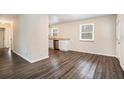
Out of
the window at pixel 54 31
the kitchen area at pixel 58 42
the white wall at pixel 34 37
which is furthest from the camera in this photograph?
the window at pixel 54 31

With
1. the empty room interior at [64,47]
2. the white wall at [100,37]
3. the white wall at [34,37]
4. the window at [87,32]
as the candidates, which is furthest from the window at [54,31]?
the white wall at [34,37]

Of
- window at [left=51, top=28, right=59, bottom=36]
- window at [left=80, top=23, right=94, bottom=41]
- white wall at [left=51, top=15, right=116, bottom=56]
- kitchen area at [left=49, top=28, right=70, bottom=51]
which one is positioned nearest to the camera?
white wall at [left=51, top=15, right=116, bottom=56]

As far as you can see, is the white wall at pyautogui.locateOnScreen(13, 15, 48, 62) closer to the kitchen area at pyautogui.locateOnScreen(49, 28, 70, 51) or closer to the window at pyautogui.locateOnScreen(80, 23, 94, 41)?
the kitchen area at pyautogui.locateOnScreen(49, 28, 70, 51)

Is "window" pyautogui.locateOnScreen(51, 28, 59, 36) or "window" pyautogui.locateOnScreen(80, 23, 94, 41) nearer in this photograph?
"window" pyautogui.locateOnScreen(80, 23, 94, 41)

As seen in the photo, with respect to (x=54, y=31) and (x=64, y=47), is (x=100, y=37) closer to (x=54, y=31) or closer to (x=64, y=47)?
(x=64, y=47)

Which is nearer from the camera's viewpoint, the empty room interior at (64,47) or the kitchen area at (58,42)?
the empty room interior at (64,47)

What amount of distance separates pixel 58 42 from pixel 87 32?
2.04m

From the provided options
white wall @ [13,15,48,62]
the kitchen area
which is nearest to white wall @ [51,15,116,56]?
the kitchen area

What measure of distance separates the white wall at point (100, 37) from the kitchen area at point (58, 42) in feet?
1.23

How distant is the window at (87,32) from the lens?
5.00 m

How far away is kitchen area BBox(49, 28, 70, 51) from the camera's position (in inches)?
234

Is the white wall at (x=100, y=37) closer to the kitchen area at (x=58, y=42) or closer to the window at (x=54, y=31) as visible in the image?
the kitchen area at (x=58, y=42)
